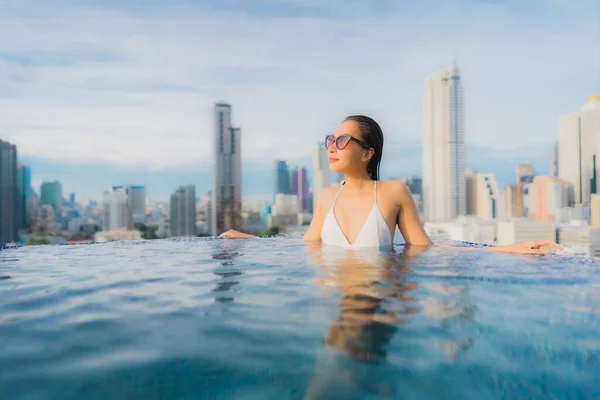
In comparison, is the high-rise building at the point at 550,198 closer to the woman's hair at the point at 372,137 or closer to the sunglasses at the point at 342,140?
the woman's hair at the point at 372,137

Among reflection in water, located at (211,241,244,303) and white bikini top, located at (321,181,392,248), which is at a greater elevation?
white bikini top, located at (321,181,392,248)

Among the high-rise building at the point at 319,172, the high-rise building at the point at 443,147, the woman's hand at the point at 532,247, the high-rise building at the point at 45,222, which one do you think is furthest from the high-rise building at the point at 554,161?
the woman's hand at the point at 532,247

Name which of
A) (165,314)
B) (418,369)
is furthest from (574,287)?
(165,314)

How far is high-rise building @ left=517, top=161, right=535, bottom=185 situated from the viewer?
150 m

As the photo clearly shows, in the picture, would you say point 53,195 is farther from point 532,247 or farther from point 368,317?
point 368,317

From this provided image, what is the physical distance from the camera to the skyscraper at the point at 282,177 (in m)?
154

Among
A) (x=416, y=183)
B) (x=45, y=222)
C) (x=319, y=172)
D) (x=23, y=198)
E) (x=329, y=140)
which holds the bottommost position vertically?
(x=45, y=222)

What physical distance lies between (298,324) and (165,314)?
66 cm

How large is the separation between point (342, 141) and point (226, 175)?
9962 cm

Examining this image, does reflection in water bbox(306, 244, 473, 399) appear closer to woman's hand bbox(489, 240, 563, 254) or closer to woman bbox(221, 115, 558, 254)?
woman bbox(221, 115, 558, 254)

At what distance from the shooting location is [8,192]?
90250 mm

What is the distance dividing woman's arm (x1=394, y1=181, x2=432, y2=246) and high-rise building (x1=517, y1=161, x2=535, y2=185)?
6221 inches

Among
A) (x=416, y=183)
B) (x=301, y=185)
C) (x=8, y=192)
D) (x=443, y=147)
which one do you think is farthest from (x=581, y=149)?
(x=8, y=192)

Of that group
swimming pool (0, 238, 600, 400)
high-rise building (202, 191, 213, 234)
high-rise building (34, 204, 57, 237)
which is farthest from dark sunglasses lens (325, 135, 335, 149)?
high-rise building (34, 204, 57, 237)
